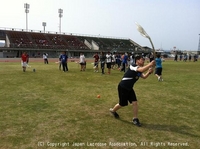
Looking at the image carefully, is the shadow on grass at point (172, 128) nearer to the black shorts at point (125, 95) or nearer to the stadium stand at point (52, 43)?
the black shorts at point (125, 95)

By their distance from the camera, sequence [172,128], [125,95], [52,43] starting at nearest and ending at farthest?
1. [172,128]
2. [125,95]
3. [52,43]

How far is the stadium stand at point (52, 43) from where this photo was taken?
54.3 m

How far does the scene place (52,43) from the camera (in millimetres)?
61625

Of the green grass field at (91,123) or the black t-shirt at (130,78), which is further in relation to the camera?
the black t-shirt at (130,78)

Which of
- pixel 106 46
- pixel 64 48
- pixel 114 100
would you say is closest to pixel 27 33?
pixel 64 48

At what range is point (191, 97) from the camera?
864cm

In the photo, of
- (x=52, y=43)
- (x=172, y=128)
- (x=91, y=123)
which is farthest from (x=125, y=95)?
(x=52, y=43)

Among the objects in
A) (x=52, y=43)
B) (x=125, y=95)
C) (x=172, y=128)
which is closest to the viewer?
(x=172, y=128)

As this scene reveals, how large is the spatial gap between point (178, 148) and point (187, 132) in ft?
3.19

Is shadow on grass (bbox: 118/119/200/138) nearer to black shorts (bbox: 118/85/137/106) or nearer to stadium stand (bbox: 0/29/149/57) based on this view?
black shorts (bbox: 118/85/137/106)

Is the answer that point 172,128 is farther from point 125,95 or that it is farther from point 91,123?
point 91,123

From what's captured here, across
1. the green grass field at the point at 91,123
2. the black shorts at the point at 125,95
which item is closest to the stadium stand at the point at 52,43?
the green grass field at the point at 91,123

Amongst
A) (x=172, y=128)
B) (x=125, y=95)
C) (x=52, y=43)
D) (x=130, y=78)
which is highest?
(x=52, y=43)

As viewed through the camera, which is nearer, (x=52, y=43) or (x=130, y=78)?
(x=130, y=78)
